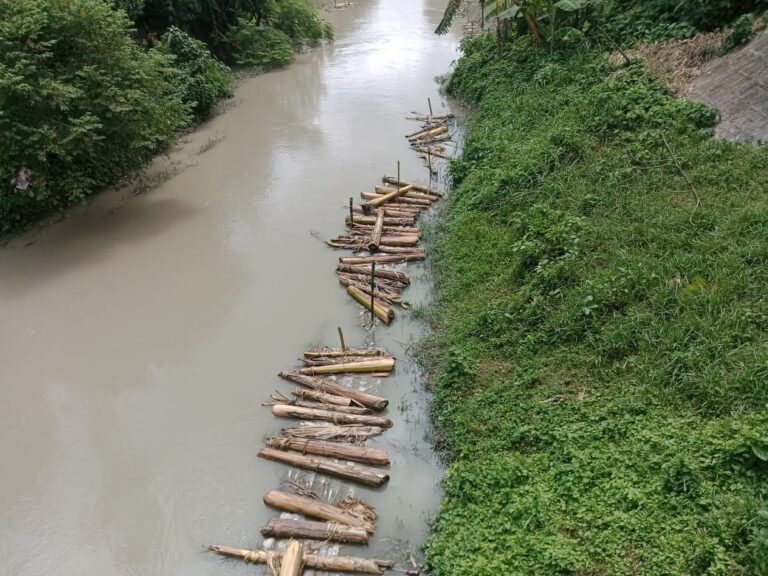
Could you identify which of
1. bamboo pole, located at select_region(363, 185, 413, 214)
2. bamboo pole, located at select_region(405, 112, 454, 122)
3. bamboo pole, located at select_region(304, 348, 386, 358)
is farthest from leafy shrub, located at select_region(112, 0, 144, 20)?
bamboo pole, located at select_region(304, 348, 386, 358)

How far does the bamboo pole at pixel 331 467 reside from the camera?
6.00 meters

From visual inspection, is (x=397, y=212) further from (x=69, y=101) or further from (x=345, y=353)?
(x=69, y=101)

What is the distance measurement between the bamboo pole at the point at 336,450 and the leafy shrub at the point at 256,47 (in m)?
17.0

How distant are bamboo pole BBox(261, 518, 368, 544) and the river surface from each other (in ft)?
0.56

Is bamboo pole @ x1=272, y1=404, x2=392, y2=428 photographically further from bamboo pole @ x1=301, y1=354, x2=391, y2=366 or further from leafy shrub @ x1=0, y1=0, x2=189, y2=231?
leafy shrub @ x1=0, y1=0, x2=189, y2=231

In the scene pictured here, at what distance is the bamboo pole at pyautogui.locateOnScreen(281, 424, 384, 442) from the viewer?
6441mm

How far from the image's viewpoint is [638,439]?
16.6 ft

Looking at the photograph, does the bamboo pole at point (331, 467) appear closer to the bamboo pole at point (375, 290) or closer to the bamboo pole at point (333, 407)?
the bamboo pole at point (333, 407)

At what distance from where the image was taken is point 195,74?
16.1m

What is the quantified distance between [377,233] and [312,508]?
5536 millimetres

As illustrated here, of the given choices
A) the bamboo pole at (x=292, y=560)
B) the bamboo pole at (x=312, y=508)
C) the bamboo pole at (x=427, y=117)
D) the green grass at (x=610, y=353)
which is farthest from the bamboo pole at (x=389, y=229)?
the bamboo pole at (x=292, y=560)

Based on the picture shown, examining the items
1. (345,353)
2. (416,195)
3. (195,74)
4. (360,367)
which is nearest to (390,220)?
(416,195)

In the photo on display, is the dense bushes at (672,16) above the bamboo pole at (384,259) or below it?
above

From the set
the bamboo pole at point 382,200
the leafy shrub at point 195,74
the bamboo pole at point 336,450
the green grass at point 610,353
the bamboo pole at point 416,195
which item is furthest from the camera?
the leafy shrub at point 195,74
